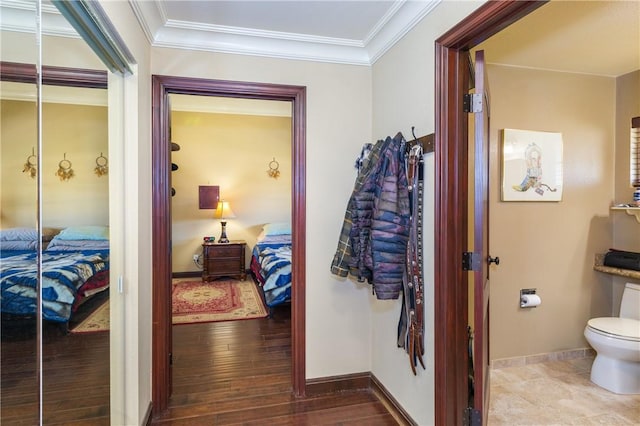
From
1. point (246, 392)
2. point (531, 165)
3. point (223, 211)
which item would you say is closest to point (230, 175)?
point (223, 211)

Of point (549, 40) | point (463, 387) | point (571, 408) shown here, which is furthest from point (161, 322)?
point (549, 40)

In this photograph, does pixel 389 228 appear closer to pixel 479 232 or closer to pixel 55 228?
pixel 479 232

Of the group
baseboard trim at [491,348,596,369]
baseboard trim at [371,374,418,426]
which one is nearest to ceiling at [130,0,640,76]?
baseboard trim at [371,374,418,426]

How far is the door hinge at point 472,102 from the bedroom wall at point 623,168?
232 centimetres

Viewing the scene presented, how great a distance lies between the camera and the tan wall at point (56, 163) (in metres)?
1.03

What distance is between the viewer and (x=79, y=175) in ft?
4.96

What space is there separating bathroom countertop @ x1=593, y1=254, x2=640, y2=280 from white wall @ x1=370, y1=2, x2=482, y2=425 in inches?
81.8

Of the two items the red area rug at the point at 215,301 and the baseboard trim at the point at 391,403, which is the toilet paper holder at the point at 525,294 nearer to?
the baseboard trim at the point at 391,403

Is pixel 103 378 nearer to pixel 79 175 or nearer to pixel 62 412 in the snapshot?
pixel 62 412

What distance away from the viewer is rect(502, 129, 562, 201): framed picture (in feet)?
9.30

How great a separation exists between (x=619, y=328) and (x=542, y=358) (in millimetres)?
674

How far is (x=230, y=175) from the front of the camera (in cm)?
618

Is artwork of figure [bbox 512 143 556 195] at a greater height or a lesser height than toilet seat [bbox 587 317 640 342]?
greater

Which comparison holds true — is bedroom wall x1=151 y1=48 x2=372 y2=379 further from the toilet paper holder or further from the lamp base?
the lamp base
